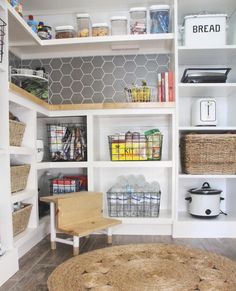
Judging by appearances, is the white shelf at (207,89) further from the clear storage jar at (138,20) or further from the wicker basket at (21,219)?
the wicker basket at (21,219)

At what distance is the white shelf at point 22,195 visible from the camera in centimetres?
159

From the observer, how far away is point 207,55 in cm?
222

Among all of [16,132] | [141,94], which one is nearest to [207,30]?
[141,94]

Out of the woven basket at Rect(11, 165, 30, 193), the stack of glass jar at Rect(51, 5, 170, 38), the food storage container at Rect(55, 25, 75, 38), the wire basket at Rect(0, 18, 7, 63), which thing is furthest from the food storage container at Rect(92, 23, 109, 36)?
the woven basket at Rect(11, 165, 30, 193)

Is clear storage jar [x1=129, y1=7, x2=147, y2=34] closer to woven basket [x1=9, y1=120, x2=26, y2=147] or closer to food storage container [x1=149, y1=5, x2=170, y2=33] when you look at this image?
food storage container [x1=149, y1=5, x2=170, y2=33]

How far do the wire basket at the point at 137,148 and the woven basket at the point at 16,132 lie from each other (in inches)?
26.3

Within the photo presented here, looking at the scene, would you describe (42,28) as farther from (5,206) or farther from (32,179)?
(5,206)

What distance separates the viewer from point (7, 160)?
1488mm

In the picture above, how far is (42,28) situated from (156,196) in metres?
A: 1.51

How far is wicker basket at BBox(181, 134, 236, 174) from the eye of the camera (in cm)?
206

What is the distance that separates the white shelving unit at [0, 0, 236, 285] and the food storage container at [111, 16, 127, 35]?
8 cm

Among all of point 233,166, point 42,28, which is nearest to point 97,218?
point 233,166

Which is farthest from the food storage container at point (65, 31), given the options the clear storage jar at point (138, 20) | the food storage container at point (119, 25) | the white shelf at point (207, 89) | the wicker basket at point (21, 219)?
the wicker basket at point (21, 219)

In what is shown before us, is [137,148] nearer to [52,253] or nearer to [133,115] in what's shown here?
[133,115]
